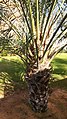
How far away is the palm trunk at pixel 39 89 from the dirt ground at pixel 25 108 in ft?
0.93

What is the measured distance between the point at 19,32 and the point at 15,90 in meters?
3.38

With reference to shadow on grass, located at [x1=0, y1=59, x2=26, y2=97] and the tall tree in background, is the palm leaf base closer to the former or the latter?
the tall tree in background

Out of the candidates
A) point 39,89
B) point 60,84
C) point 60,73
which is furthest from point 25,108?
point 60,73

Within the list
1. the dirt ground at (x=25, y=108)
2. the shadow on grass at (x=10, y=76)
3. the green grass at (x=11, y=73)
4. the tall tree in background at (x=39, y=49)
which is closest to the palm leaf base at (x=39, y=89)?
the tall tree in background at (x=39, y=49)

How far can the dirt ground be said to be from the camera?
8047mm

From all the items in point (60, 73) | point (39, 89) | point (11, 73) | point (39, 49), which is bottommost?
point (60, 73)

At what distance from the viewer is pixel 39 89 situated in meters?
7.81

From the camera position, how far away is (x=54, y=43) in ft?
25.0

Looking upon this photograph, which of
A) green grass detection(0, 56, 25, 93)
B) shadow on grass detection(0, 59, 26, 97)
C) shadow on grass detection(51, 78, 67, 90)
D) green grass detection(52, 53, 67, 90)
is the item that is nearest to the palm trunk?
shadow on grass detection(0, 59, 26, 97)

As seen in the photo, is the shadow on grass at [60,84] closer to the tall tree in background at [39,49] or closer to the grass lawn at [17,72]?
the grass lawn at [17,72]

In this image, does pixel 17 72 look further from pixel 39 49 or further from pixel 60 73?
pixel 39 49

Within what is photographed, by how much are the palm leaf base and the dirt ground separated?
0.28 m

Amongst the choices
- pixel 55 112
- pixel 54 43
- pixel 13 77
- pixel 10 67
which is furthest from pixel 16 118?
pixel 10 67

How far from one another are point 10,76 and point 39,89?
164 inches
